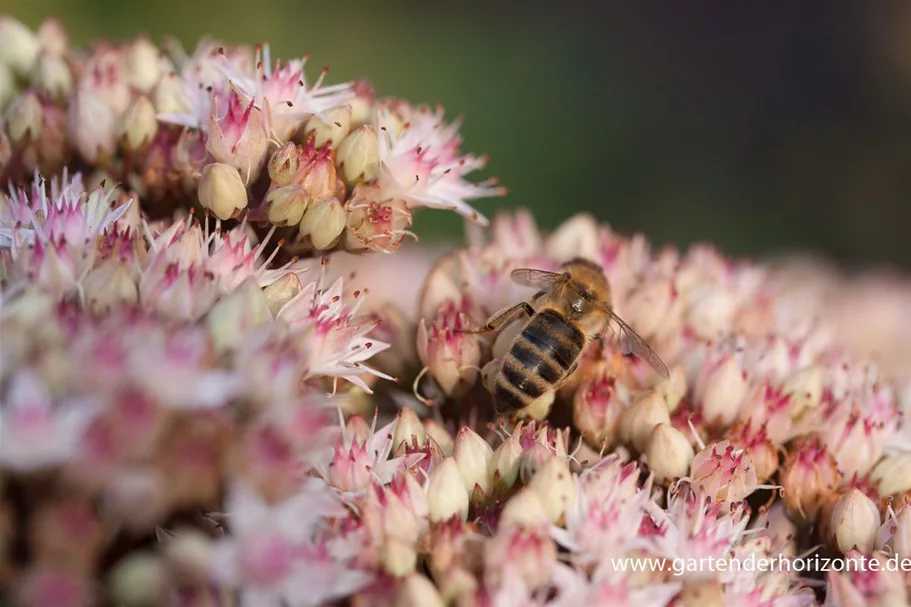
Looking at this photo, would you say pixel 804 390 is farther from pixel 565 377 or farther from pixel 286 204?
pixel 286 204

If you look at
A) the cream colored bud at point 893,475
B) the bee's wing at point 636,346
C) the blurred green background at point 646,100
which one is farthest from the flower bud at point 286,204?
the blurred green background at point 646,100

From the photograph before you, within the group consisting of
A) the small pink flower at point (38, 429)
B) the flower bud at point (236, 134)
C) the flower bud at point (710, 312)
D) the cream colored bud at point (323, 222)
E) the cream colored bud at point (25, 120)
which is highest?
the flower bud at point (236, 134)

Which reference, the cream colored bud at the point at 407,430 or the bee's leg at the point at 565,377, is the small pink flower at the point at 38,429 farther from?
the bee's leg at the point at 565,377

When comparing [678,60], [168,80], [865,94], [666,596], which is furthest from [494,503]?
[678,60]

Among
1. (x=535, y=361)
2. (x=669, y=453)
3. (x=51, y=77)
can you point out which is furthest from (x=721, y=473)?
(x=51, y=77)

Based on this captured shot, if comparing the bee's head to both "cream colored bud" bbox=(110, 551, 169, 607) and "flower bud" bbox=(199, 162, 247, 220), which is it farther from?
"cream colored bud" bbox=(110, 551, 169, 607)

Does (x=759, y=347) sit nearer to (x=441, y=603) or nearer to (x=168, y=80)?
(x=441, y=603)
